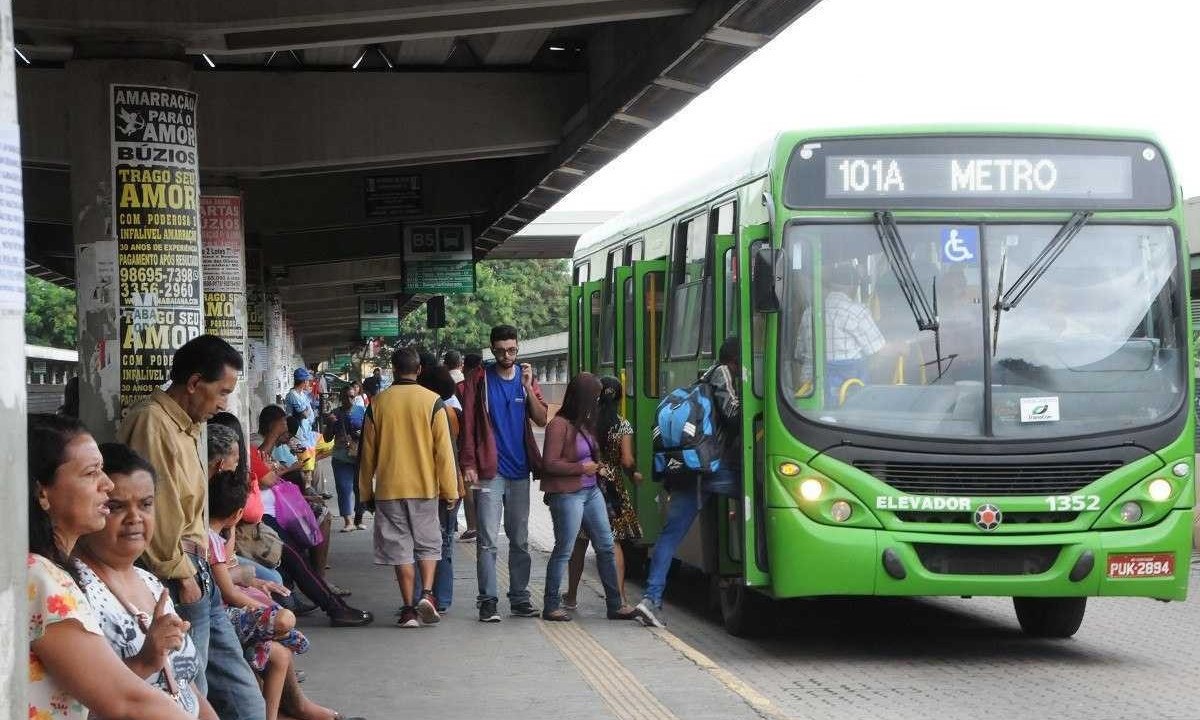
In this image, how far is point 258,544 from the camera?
947 cm

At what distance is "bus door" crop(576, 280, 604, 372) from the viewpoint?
16.3 m

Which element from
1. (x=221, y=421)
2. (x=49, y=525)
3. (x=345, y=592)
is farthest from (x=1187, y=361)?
(x=49, y=525)

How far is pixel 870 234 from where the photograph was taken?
406 inches

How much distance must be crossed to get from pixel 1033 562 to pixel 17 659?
745cm

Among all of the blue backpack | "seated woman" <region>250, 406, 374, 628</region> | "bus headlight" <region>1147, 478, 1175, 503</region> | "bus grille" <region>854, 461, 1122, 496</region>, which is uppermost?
the blue backpack

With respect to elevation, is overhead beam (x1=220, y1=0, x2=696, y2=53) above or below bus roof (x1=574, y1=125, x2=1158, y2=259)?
above

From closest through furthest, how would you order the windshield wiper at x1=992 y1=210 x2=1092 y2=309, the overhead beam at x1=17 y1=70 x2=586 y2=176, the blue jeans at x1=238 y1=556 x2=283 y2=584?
the blue jeans at x1=238 y1=556 x2=283 y2=584 → the windshield wiper at x1=992 y1=210 x2=1092 y2=309 → the overhead beam at x1=17 y1=70 x2=586 y2=176

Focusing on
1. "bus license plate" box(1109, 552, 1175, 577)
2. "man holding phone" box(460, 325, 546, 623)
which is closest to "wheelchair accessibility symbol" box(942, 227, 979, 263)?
"bus license plate" box(1109, 552, 1175, 577)

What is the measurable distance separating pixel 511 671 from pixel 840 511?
2.12 metres

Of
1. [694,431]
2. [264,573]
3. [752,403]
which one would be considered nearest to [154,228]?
[264,573]

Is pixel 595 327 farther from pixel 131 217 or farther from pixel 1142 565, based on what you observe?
pixel 1142 565

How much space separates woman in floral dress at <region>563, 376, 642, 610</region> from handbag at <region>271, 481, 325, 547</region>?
6.53 ft

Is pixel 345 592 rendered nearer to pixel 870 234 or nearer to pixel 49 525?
pixel 870 234

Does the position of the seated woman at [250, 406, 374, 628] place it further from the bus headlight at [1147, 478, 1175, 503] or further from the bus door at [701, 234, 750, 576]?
the bus headlight at [1147, 478, 1175, 503]
